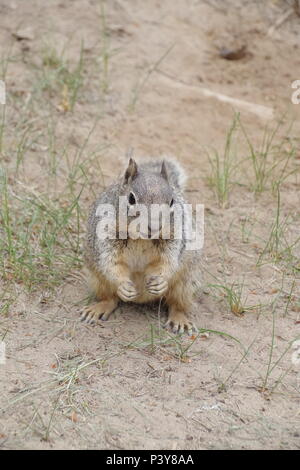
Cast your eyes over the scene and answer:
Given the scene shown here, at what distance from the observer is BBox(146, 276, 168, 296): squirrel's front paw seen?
391 cm

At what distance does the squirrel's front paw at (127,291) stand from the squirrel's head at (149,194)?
441 mm

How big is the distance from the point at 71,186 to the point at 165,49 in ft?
7.91

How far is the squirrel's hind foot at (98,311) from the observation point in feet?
13.6

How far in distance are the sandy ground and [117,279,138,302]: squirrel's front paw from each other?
0.23 m

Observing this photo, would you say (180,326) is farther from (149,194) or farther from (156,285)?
(149,194)

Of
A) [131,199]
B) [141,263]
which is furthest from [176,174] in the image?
[131,199]

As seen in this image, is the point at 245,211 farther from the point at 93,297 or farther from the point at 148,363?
the point at 148,363

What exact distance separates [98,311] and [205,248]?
1029 millimetres

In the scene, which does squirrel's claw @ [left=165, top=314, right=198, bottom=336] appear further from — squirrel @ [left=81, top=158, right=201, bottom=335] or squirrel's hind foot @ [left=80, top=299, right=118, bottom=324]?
squirrel's hind foot @ [left=80, top=299, right=118, bottom=324]

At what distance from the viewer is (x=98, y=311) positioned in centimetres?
420

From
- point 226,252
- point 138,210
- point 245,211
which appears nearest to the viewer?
point 138,210

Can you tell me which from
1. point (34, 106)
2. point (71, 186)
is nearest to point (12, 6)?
point (34, 106)

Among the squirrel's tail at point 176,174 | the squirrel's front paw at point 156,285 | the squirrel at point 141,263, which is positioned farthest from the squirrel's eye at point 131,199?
the squirrel's tail at point 176,174

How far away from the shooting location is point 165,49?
22.0 feet
